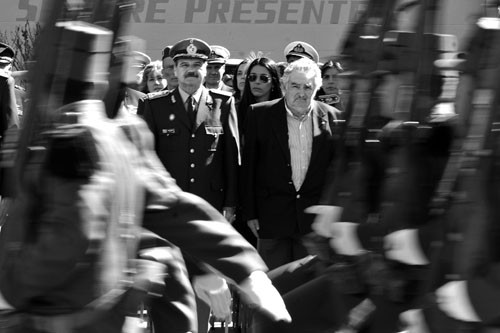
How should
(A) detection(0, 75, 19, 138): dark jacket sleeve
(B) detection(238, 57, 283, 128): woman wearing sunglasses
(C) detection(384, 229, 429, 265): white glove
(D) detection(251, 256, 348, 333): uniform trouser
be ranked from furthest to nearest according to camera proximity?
(B) detection(238, 57, 283, 128): woman wearing sunglasses
(A) detection(0, 75, 19, 138): dark jacket sleeve
(D) detection(251, 256, 348, 333): uniform trouser
(C) detection(384, 229, 429, 265): white glove

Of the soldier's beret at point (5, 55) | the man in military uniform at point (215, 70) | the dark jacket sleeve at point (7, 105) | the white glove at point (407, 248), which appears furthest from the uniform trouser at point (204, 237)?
Result: the man in military uniform at point (215, 70)

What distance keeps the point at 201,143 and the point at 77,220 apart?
13.7 ft

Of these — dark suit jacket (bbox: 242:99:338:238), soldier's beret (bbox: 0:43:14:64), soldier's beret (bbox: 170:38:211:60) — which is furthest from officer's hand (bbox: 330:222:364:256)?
soldier's beret (bbox: 0:43:14:64)

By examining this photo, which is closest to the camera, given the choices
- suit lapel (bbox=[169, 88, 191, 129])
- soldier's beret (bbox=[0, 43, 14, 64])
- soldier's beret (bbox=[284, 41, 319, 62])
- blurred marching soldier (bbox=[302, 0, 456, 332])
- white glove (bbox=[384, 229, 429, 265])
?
white glove (bbox=[384, 229, 429, 265])

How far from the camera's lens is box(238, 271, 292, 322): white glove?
15.9 ft

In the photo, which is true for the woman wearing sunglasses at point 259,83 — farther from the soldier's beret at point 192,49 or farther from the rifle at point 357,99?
the rifle at point 357,99

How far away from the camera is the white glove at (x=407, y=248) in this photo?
456 centimetres

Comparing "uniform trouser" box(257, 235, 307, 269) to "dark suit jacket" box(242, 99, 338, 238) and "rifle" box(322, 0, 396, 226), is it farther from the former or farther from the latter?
"rifle" box(322, 0, 396, 226)

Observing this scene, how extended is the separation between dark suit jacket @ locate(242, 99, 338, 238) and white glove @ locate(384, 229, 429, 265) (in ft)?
11.6

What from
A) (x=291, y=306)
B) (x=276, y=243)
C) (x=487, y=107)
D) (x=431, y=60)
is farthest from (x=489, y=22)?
(x=276, y=243)

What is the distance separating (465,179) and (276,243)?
440cm

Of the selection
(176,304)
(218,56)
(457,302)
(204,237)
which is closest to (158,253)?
(204,237)

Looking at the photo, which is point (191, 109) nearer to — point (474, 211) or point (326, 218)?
point (326, 218)

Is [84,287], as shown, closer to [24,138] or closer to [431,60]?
[24,138]
